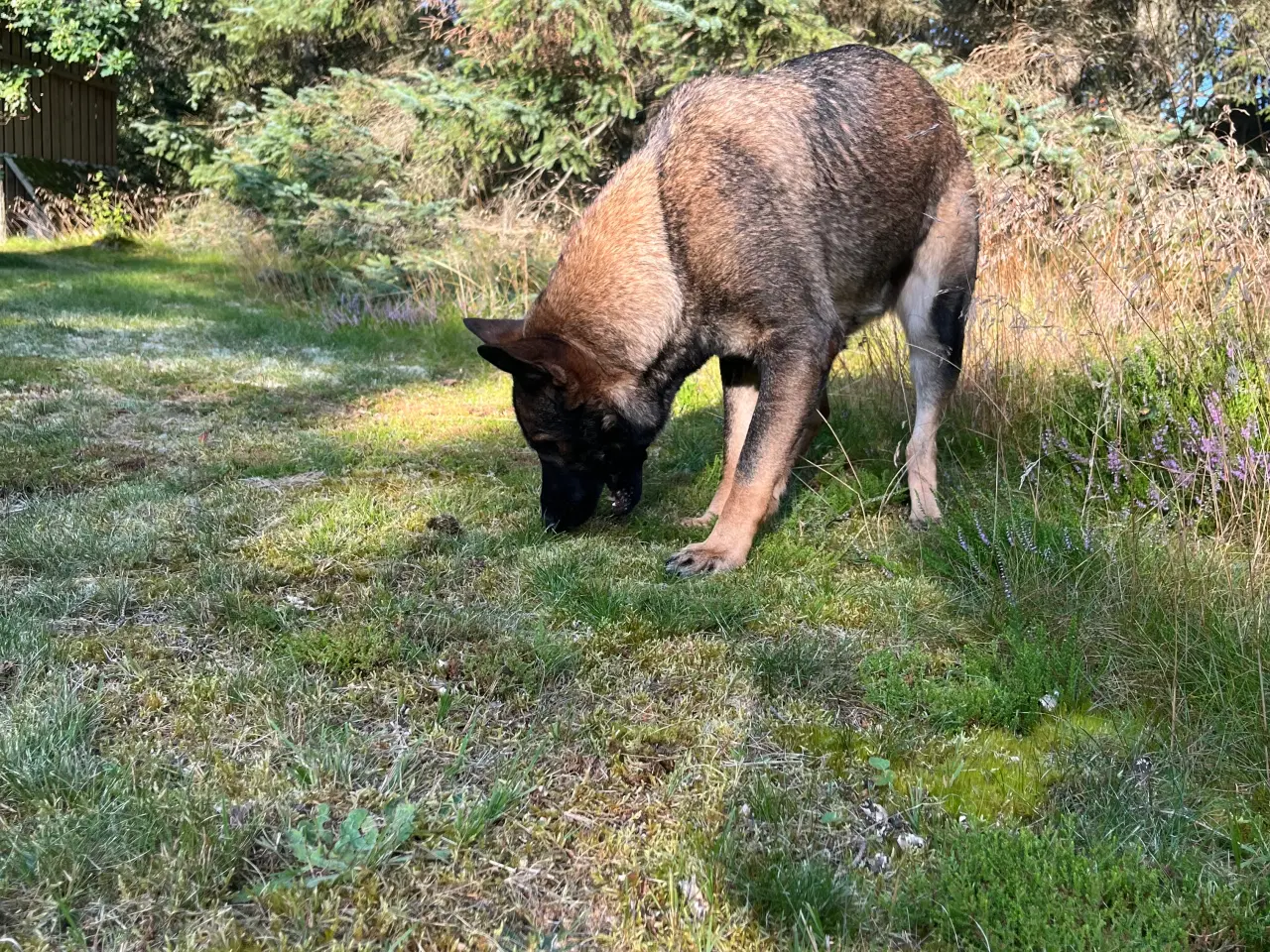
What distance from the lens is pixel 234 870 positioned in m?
1.61

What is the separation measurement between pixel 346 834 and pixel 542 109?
9.45m

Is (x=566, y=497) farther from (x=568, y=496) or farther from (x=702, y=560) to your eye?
(x=702, y=560)

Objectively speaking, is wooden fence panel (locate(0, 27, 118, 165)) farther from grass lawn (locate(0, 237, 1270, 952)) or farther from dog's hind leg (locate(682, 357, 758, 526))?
dog's hind leg (locate(682, 357, 758, 526))

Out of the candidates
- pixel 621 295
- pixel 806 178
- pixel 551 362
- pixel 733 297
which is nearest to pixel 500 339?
pixel 551 362

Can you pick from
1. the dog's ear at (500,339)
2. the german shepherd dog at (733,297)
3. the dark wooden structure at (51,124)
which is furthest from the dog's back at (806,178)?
the dark wooden structure at (51,124)

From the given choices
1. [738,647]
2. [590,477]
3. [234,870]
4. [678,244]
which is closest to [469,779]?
[234,870]

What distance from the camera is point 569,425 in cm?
361

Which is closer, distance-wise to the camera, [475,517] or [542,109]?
[475,517]

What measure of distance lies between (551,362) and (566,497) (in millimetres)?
565

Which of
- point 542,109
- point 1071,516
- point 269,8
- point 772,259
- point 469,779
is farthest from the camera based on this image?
point 269,8

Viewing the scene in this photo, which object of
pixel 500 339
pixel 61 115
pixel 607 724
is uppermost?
pixel 61 115

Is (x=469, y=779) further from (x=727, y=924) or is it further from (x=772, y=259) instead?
(x=772, y=259)

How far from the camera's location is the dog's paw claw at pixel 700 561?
3.29 meters

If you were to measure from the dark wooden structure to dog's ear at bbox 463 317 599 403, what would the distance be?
55.1ft
